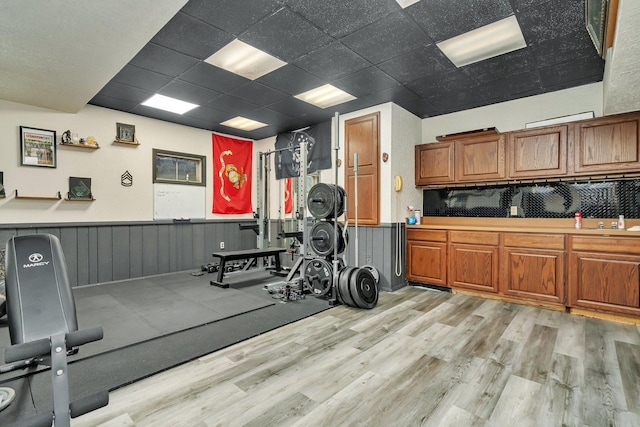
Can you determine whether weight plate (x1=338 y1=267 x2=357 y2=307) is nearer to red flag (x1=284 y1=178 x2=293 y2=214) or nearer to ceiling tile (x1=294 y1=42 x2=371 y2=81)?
ceiling tile (x1=294 y1=42 x2=371 y2=81)

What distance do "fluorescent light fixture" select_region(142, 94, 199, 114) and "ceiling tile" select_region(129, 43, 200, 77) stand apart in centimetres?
98

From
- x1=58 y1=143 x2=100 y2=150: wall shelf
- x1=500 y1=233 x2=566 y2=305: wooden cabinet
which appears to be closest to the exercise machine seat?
x1=58 y1=143 x2=100 y2=150: wall shelf

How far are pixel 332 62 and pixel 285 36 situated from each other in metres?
0.68

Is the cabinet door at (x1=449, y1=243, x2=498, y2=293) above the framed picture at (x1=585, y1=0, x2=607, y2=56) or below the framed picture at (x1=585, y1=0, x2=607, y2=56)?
below

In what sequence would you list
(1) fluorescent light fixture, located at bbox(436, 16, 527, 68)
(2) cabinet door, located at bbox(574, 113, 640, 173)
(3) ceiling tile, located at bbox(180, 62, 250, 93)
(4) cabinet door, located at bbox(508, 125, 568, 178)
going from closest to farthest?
(1) fluorescent light fixture, located at bbox(436, 16, 527, 68), (2) cabinet door, located at bbox(574, 113, 640, 173), (3) ceiling tile, located at bbox(180, 62, 250, 93), (4) cabinet door, located at bbox(508, 125, 568, 178)

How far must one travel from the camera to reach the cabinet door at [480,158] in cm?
436

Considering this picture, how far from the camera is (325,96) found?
4.55 m

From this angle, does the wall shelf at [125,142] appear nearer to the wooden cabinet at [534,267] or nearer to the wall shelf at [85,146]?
the wall shelf at [85,146]

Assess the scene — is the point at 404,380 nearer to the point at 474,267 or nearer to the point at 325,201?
the point at 325,201

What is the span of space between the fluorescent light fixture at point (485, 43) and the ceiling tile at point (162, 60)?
2.71 m

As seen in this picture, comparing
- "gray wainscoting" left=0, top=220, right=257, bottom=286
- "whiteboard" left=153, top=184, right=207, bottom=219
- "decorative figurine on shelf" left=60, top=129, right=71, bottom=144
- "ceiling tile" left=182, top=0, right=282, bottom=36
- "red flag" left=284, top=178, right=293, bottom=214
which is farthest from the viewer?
"red flag" left=284, top=178, right=293, bottom=214

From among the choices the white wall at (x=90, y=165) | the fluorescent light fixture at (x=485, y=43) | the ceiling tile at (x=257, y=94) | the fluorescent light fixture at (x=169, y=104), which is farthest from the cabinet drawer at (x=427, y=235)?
the white wall at (x=90, y=165)

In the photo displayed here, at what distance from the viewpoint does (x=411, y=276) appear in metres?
4.84

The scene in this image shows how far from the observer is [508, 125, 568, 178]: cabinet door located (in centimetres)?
390
